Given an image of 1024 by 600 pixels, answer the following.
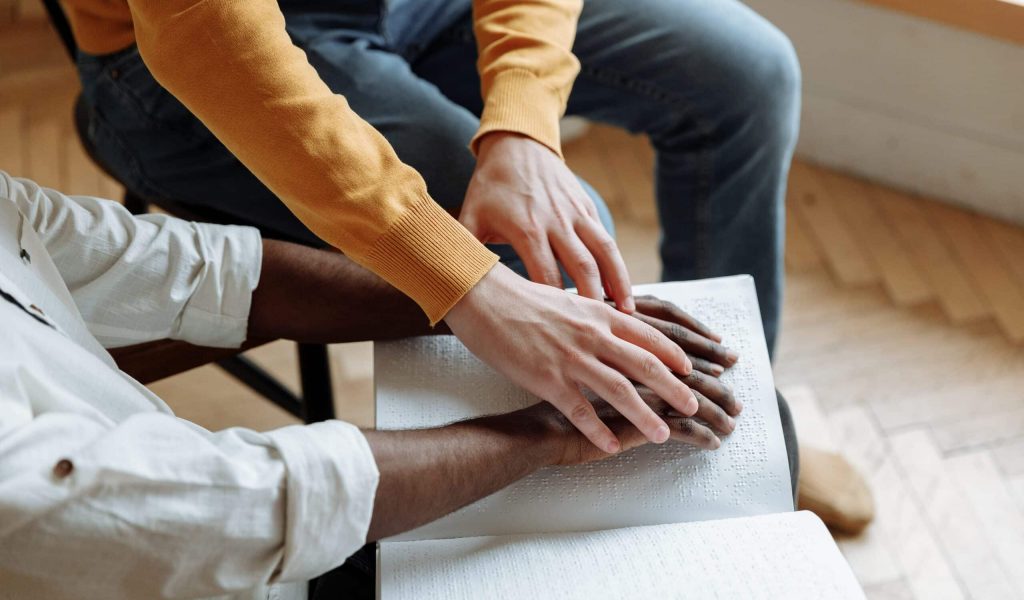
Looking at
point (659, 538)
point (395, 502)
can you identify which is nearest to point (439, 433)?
point (395, 502)

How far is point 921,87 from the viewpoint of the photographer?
62.2 inches

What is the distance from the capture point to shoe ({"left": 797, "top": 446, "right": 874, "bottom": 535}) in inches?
48.5

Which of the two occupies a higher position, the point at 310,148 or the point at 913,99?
the point at 310,148

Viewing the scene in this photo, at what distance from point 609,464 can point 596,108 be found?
486mm

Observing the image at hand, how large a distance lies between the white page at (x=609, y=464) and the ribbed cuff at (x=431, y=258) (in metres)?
0.07

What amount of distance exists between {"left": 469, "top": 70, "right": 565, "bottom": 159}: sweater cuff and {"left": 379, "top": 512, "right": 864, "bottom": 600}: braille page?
0.37 meters

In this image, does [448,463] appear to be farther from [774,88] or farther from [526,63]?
[774,88]

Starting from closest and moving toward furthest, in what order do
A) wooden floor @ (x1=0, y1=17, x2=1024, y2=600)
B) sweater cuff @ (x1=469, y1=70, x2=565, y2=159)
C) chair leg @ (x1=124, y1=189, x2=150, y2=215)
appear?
1. sweater cuff @ (x1=469, y1=70, x2=565, y2=159)
2. chair leg @ (x1=124, y1=189, x2=150, y2=215)
3. wooden floor @ (x1=0, y1=17, x2=1024, y2=600)

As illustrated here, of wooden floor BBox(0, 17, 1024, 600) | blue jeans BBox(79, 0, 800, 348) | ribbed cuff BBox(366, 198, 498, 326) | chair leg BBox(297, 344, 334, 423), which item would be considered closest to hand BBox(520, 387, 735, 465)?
ribbed cuff BBox(366, 198, 498, 326)

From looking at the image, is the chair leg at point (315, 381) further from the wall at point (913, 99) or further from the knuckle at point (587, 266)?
the wall at point (913, 99)

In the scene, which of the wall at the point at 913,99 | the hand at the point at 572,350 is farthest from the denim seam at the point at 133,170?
the wall at the point at 913,99

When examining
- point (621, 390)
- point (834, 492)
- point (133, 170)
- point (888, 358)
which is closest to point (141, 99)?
point (133, 170)

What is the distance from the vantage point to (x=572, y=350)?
0.74 metres

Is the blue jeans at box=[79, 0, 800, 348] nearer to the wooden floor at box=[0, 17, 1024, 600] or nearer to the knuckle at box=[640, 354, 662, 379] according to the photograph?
the knuckle at box=[640, 354, 662, 379]
